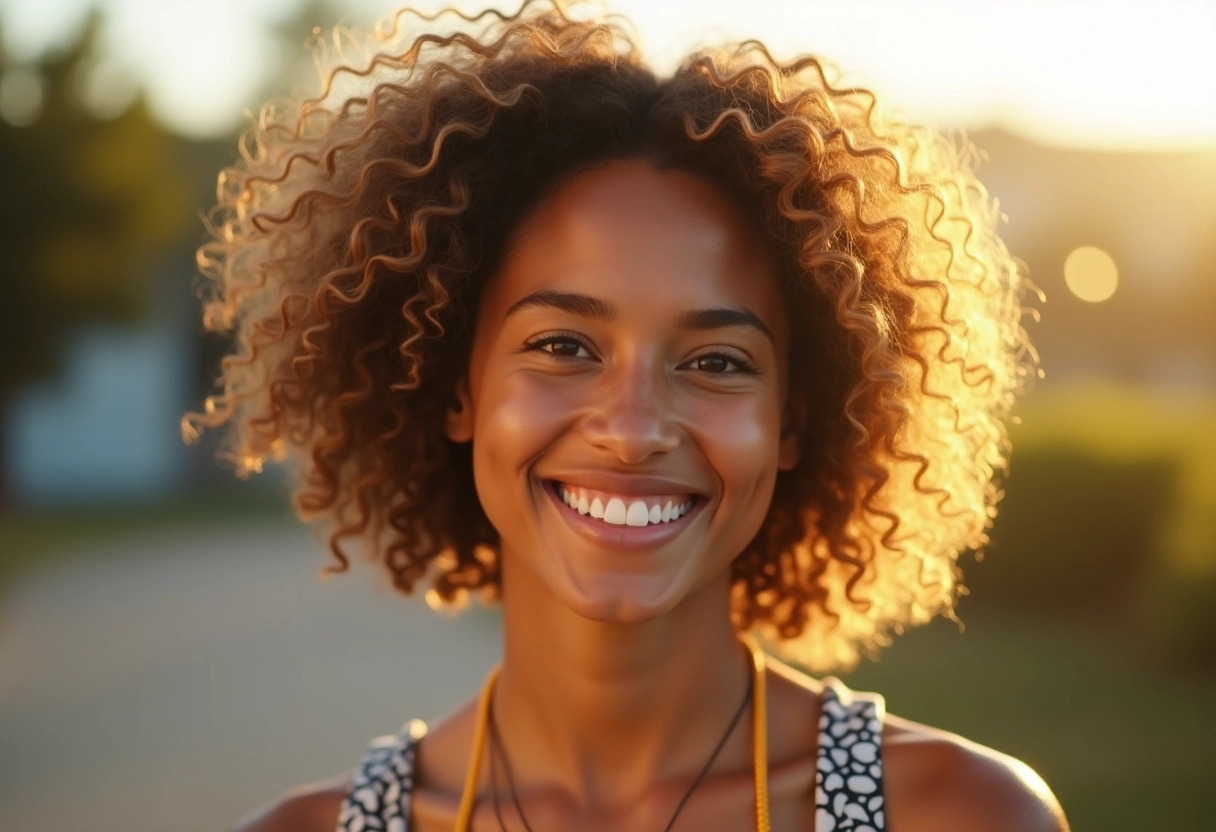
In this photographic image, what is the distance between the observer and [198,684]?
10258 millimetres

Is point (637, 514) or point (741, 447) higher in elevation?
point (741, 447)

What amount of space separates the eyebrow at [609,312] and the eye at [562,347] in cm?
5

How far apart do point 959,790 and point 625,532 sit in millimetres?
777

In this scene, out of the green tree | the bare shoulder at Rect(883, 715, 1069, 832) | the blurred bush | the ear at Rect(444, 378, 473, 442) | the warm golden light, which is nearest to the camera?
the bare shoulder at Rect(883, 715, 1069, 832)

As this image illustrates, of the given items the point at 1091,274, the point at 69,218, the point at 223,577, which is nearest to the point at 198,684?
the point at 223,577

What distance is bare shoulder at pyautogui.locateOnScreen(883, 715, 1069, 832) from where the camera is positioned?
2.62 metres

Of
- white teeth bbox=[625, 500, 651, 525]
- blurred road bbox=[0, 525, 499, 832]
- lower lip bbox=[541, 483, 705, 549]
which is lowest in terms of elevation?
blurred road bbox=[0, 525, 499, 832]

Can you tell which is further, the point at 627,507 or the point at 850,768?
the point at 850,768

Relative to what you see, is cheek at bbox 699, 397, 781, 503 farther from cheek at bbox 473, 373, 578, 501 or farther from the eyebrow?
cheek at bbox 473, 373, 578, 501

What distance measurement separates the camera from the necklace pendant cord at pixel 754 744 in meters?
2.82

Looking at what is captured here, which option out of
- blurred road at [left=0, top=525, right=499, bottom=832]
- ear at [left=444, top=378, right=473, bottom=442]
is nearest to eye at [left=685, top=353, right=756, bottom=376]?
ear at [left=444, top=378, right=473, bottom=442]

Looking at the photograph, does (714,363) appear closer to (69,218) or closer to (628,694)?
(628,694)

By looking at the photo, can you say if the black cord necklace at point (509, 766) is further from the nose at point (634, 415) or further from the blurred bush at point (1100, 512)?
the blurred bush at point (1100, 512)

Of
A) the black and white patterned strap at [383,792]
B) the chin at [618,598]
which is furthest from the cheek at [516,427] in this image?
the black and white patterned strap at [383,792]
